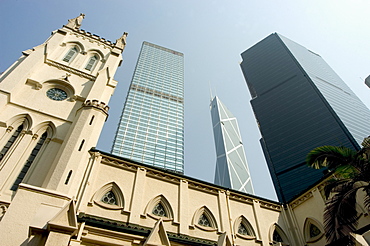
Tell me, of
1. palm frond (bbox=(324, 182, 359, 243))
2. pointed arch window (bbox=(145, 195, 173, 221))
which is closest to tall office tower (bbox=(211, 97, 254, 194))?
pointed arch window (bbox=(145, 195, 173, 221))

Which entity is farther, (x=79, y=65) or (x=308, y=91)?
(x=308, y=91)

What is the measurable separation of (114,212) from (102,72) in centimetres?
1149

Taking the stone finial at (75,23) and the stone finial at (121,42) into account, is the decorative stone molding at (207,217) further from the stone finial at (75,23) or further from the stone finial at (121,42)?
the stone finial at (75,23)

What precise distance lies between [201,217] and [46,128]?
10.8 meters

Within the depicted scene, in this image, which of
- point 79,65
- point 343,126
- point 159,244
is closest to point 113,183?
point 159,244

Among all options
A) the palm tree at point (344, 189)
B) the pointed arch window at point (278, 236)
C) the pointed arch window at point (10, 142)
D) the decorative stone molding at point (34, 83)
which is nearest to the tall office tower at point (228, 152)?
the pointed arch window at point (278, 236)

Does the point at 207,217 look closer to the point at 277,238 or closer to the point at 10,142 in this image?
the point at 277,238

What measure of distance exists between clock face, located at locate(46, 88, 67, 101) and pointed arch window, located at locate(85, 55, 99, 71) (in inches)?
170

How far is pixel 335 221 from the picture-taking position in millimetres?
9516

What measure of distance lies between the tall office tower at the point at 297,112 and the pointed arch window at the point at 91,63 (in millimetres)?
79976

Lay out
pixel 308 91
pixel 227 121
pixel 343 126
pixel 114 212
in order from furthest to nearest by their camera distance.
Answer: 1. pixel 227 121
2. pixel 308 91
3. pixel 343 126
4. pixel 114 212

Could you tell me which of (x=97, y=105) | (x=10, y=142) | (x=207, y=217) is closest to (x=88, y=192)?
(x=10, y=142)

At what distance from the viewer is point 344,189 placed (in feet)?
32.4

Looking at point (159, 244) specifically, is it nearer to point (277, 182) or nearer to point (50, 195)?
point (50, 195)
